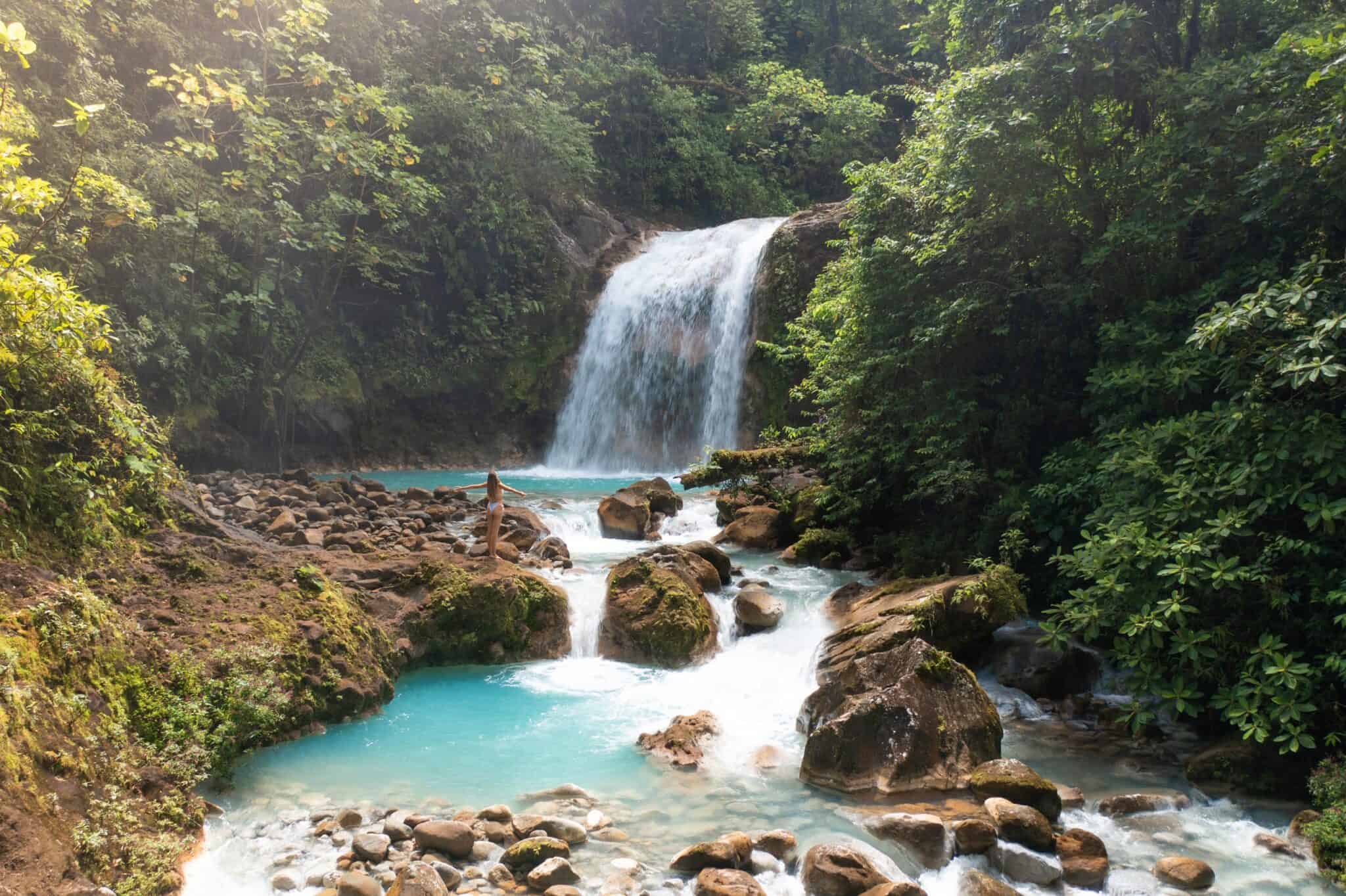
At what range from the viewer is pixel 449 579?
344 inches

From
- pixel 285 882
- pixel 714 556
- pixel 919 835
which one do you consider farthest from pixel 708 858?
pixel 714 556

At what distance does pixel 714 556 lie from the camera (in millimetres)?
10180

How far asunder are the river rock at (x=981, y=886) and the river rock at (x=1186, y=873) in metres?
0.89

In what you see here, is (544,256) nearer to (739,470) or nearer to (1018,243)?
(739,470)

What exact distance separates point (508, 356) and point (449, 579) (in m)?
14.6

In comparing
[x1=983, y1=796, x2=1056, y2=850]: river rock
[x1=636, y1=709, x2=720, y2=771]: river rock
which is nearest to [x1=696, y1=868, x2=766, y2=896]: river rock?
[x1=983, y1=796, x2=1056, y2=850]: river rock

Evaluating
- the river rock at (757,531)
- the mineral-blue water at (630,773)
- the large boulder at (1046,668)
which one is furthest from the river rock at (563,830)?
the river rock at (757,531)

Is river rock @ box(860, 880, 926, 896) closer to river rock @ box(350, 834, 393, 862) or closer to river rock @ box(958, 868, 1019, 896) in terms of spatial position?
river rock @ box(958, 868, 1019, 896)

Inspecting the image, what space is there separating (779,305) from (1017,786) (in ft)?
48.3

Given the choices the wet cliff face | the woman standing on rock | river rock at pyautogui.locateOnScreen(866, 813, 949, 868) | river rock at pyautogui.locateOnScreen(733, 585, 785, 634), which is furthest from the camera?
the wet cliff face

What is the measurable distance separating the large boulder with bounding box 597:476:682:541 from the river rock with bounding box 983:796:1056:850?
8020 millimetres

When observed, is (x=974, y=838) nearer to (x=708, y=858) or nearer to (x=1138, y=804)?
(x=1138, y=804)

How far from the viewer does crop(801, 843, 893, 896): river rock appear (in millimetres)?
4645

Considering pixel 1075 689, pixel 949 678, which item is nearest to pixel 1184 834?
pixel 949 678
